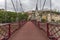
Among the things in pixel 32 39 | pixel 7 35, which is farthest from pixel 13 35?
pixel 32 39

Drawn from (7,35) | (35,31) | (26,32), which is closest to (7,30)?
(7,35)

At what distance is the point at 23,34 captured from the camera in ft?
26.9

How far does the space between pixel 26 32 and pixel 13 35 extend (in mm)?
529

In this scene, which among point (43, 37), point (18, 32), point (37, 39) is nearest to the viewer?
point (37, 39)

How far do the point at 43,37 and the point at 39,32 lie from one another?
0.80 m

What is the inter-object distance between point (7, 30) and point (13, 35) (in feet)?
0.98

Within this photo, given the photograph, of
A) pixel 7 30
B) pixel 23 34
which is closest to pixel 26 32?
pixel 23 34

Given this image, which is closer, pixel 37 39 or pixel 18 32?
pixel 37 39

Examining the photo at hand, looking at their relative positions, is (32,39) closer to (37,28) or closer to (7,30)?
(7,30)

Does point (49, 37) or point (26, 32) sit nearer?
point (49, 37)

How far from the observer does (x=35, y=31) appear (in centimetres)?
888

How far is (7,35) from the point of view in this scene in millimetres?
7887

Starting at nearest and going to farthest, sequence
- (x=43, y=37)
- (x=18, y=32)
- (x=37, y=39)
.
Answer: (x=37, y=39), (x=43, y=37), (x=18, y=32)

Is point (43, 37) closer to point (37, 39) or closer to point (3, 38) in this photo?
point (37, 39)
